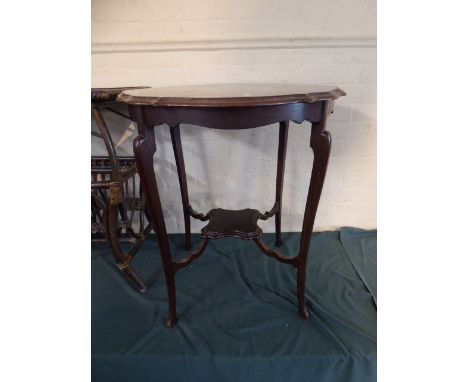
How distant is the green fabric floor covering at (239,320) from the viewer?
3.19 ft

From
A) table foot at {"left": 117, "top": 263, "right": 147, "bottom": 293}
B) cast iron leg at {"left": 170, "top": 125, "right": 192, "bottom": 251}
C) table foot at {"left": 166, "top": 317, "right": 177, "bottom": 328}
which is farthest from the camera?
cast iron leg at {"left": 170, "top": 125, "right": 192, "bottom": 251}

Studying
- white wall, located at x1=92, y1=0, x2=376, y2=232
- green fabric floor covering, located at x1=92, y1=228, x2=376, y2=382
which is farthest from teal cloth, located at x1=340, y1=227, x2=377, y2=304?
white wall, located at x1=92, y1=0, x2=376, y2=232

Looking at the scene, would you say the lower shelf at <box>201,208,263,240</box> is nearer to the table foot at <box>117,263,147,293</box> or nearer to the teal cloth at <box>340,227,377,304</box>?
the table foot at <box>117,263,147,293</box>

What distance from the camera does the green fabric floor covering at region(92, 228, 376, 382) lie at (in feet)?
3.19

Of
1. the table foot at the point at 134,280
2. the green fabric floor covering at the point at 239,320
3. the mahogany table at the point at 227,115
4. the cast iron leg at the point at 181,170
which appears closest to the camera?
the mahogany table at the point at 227,115

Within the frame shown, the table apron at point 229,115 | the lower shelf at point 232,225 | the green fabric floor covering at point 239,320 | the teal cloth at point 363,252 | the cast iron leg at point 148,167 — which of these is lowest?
the green fabric floor covering at point 239,320

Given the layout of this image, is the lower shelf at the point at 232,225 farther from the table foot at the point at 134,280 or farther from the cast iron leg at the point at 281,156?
the table foot at the point at 134,280

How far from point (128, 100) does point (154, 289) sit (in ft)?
2.37

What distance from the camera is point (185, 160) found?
1615 millimetres

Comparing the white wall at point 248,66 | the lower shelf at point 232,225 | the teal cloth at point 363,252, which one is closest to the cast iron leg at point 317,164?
the lower shelf at point 232,225

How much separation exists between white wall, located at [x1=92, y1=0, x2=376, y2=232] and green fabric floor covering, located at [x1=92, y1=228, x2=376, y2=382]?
348 millimetres

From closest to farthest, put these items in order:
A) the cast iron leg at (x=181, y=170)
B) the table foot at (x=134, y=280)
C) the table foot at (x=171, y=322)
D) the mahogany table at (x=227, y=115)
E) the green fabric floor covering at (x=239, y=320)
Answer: the mahogany table at (x=227, y=115) → the green fabric floor covering at (x=239, y=320) → the table foot at (x=171, y=322) → the table foot at (x=134, y=280) → the cast iron leg at (x=181, y=170)

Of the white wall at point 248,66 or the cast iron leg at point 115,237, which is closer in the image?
the cast iron leg at point 115,237

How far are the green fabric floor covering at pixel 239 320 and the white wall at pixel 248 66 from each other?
348 mm
